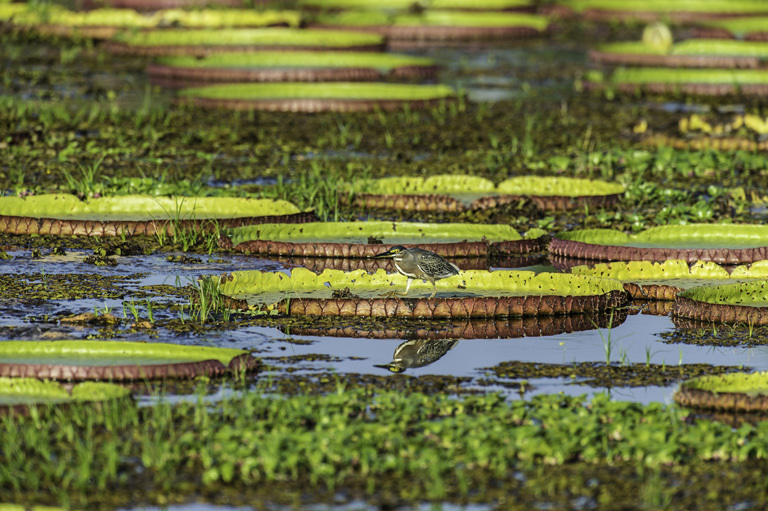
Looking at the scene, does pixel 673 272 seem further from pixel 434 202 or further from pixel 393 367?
pixel 434 202

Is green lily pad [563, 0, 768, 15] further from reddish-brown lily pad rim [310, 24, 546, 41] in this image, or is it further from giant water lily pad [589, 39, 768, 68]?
giant water lily pad [589, 39, 768, 68]

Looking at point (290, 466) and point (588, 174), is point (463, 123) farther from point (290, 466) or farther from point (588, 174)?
point (290, 466)

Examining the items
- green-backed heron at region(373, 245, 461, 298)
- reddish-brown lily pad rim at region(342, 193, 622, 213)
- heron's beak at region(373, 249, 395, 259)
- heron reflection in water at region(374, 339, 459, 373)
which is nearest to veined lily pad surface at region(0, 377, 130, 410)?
heron reflection in water at region(374, 339, 459, 373)

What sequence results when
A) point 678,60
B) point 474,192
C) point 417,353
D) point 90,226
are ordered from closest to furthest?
point 417,353, point 90,226, point 474,192, point 678,60

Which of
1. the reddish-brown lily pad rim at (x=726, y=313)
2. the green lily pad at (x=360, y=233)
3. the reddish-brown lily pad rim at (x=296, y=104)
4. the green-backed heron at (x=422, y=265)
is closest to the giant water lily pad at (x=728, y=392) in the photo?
the reddish-brown lily pad rim at (x=726, y=313)

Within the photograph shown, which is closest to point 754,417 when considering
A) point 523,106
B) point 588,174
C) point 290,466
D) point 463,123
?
point 290,466

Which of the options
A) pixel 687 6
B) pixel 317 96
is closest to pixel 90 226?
pixel 317 96

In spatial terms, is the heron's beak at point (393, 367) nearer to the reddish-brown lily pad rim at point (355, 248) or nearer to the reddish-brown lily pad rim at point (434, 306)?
the reddish-brown lily pad rim at point (434, 306)

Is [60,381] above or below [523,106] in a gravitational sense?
below
